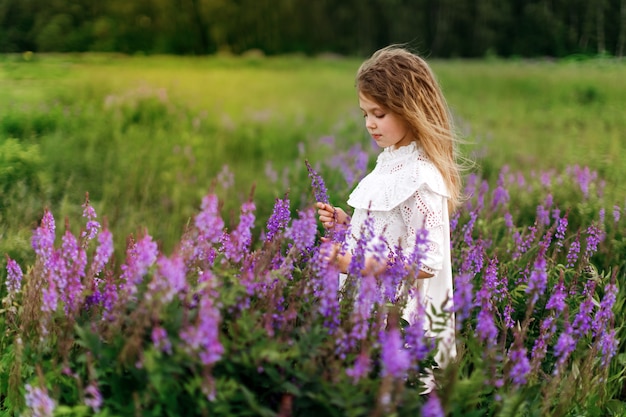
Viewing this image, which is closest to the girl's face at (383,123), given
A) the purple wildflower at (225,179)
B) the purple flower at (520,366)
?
the purple flower at (520,366)

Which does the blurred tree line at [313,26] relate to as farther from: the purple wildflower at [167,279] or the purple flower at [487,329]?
the purple wildflower at [167,279]

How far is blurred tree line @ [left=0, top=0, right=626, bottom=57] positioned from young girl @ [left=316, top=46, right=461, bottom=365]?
589mm

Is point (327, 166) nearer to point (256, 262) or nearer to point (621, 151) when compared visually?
point (621, 151)

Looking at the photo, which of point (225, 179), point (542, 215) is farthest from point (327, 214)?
point (225, 179)

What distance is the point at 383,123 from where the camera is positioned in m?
2.74

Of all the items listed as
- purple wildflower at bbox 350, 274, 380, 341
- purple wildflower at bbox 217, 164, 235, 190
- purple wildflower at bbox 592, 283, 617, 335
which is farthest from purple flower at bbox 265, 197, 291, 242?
purple wildflower at bbox 217, 164, 235, 190

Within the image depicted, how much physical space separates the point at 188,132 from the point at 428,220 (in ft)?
15.7

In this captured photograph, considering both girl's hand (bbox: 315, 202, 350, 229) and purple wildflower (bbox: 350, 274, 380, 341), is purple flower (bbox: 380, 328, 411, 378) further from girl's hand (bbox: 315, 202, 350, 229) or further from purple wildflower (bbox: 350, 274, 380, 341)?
girl's hand (bbox: 315, 202, 350, 229)

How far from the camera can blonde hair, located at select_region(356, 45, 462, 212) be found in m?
2.72

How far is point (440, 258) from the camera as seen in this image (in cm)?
251

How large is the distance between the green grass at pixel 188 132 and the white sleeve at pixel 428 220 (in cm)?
196

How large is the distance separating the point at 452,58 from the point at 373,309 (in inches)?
899

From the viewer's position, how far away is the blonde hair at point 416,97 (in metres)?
2.72

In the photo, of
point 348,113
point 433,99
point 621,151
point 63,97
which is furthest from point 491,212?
point 348,113
